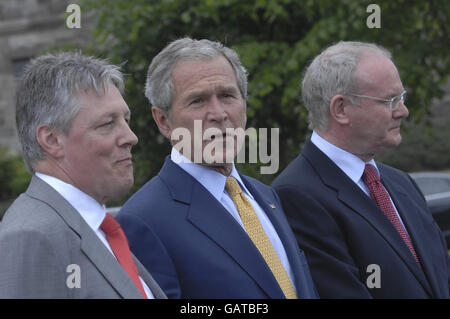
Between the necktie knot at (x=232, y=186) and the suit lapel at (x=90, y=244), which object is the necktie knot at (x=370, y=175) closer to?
the necktie knot at (x=232, y=186)

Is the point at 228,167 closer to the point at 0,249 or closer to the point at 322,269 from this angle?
the point at 322,269

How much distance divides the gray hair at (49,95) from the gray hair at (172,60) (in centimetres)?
51

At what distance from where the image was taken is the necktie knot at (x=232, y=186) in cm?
284

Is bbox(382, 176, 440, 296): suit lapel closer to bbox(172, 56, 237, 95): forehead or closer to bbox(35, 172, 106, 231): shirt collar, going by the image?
bbox(172, 56, 237, 95): forehead

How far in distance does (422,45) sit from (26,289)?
289 inches

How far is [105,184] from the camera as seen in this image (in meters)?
2.31

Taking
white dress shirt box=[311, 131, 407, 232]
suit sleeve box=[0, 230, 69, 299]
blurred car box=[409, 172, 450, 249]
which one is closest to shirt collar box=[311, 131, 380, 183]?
white dress shirt box=[311, 131, 407, 232]

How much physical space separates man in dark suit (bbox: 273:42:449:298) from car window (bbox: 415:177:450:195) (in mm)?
5065

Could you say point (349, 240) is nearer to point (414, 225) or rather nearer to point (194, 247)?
point (414, 225)

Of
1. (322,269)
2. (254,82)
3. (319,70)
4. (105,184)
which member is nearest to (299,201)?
(322,269)

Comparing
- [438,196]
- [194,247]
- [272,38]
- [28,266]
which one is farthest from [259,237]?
[272,38]

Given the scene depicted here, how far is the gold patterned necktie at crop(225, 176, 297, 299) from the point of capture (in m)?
2.68

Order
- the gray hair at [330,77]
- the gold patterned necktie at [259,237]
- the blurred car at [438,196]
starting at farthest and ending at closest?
the blurred car at [438,196]
the gray hair at [330,77]
the gold patterned necktie at [259,237]

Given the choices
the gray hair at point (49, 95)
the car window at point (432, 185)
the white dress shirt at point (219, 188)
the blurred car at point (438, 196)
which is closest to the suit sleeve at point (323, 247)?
the white dress shirt at point (219, 188)
